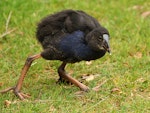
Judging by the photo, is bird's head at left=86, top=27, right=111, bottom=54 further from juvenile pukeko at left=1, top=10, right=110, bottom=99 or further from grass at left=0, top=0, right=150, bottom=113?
grass at left=0, top=0, right=150, bottom=113

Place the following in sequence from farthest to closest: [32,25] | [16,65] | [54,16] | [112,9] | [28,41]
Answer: [112,9], [32,25], [28,41], [16,65], [54,16]

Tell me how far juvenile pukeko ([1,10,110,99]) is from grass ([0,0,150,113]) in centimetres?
31

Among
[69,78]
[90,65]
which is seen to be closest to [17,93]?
[69,78]

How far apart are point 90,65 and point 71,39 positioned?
4.27ft

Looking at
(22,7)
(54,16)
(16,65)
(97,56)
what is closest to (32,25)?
(22,7)

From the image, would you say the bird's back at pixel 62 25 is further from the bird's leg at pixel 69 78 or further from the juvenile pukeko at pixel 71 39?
the bird's leg at pixel 69 78

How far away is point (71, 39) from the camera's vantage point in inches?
216

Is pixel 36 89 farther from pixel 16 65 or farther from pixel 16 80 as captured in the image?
pixel 16 65

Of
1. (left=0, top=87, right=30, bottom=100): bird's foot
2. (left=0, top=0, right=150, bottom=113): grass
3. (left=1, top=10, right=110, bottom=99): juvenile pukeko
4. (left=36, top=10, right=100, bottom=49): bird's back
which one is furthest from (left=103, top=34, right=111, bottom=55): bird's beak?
(left=0, top=87, right=30, bottom=100): bird's foot

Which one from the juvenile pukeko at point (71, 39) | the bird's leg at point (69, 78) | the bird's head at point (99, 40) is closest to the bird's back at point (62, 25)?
the juvenile pukeko at point (71, 39)

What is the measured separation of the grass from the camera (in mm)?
5434

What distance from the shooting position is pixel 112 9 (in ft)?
28.7

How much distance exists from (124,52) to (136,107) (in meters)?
1.77

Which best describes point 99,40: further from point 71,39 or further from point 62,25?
point 62,25
